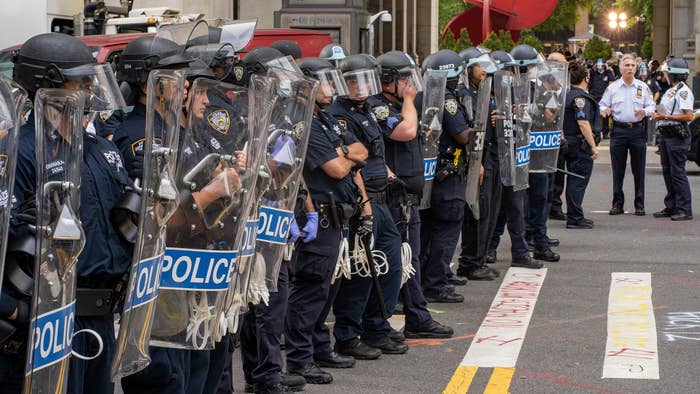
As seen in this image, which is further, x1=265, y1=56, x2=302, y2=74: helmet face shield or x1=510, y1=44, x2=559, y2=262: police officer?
x1=510, y1=44, x2=559, y2=262: police officer

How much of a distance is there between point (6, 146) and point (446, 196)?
248 inches

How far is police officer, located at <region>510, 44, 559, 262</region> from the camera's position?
12.1m

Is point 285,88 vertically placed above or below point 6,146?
above

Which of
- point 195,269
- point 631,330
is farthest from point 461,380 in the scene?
point 195,269

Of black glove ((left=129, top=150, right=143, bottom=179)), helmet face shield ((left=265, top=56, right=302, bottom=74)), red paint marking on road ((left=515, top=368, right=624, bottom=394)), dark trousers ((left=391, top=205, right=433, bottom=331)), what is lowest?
red paint marking on road ((left=515, top=368, right=624, bottom=394))

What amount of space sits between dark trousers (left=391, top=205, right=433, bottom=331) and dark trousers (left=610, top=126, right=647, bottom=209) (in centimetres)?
730

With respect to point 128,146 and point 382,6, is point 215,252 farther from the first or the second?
point 382,6

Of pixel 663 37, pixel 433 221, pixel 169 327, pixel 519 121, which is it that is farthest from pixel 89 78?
pixel 663 37

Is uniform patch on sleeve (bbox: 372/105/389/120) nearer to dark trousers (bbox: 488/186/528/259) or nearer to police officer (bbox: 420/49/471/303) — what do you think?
police officer (bbox: 420/49/471/303)

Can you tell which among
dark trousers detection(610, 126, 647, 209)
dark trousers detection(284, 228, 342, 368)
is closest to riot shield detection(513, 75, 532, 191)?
dark trousers detection(610, 126, 647, 209)

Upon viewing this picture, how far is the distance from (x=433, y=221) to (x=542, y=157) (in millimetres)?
2653

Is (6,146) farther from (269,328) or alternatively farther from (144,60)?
(269,328)

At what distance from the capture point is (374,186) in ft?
26.7

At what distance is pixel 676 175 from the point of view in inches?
603
